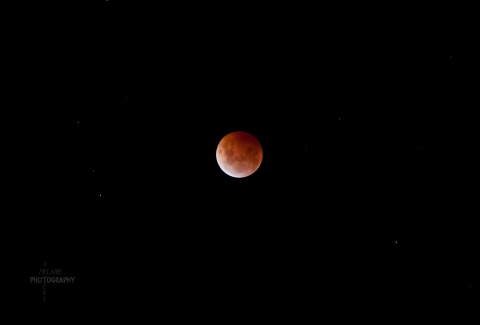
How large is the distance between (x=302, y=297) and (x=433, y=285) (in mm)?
2611

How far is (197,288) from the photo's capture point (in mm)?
9672

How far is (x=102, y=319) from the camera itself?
884 cm

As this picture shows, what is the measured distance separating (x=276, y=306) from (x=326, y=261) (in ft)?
4.60

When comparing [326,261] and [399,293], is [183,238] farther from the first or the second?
[399,293]

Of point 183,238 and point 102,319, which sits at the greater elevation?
point 183,238

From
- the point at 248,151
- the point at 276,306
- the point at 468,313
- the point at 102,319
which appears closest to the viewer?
the point at 248,151

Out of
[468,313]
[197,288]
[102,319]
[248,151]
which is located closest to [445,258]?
[468,313]

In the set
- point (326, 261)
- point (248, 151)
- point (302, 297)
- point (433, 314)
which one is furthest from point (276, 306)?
point (248, 151)

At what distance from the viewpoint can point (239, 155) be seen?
5402 millimetres

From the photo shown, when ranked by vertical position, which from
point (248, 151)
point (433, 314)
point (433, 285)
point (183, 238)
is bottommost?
point (433, 314)

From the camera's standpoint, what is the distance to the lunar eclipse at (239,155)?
17.7 feet

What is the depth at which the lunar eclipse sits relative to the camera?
17.7 ft

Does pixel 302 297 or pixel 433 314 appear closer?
pixel 433 314

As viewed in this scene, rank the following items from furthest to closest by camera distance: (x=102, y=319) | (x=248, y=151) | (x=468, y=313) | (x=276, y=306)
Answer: (x=276, y=306) < (x=102, y=319) < (x=468, y=313) < (x=248, y=151)
